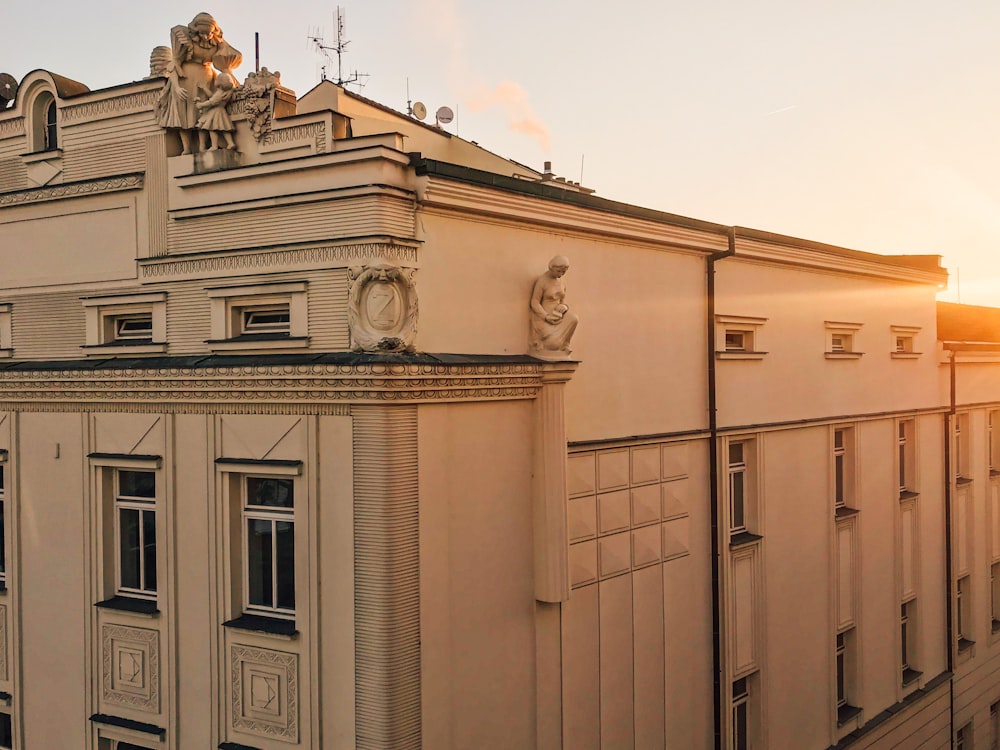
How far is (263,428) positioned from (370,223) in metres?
2.71


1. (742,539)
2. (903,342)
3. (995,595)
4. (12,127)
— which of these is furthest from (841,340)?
(12,127)

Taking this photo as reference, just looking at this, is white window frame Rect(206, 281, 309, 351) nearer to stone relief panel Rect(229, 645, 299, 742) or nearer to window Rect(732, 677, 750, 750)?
stone relief panel Rect(229, 645, 299, 742)

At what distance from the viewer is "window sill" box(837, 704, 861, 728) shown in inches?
762

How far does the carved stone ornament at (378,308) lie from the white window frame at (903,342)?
47.5 ft

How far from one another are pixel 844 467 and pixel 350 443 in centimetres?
1296

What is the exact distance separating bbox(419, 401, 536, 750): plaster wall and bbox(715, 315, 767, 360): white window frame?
5486mm

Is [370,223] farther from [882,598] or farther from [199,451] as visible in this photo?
[882,598]

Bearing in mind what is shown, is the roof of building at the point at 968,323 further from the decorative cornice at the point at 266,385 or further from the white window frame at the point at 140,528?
the white window frame at the point at 140,528

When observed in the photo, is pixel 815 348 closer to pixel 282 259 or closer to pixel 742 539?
pixel 742 539

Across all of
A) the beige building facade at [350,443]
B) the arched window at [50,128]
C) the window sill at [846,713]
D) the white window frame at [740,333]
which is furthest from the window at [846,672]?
the arched window at [50,128]

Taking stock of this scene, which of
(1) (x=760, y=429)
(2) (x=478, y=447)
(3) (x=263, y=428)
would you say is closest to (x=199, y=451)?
(3) (x=263, y=428)

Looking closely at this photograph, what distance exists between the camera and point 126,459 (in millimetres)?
12352

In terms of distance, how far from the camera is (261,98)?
1152 centimetres

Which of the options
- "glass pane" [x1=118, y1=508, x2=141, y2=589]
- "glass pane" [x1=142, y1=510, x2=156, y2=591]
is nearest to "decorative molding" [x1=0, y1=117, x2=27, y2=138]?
"glass pane" [x1=118, y1=508, x2=141, y2=589]
